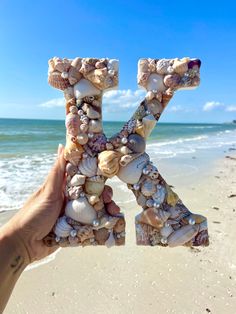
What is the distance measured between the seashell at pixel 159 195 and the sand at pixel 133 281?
130cm

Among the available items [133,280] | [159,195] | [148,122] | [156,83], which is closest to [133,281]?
[133,280]

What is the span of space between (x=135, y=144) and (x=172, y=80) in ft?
1.19

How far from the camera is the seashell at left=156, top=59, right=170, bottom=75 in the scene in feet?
5.23

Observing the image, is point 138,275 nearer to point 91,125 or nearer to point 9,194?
point 91,125

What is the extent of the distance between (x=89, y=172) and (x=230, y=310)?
5.89 ft

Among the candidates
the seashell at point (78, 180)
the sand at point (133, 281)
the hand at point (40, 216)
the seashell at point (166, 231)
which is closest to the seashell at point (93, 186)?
the seashell at point (78, 180)

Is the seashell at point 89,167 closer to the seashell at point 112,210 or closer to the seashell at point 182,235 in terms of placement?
the seashell at point 112,210

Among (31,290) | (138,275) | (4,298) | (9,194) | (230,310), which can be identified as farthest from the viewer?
(9,194)

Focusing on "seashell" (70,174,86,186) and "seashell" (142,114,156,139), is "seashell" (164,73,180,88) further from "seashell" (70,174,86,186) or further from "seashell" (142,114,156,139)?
"seashell" (70,174,86,186)

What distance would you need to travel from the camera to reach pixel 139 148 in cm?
158

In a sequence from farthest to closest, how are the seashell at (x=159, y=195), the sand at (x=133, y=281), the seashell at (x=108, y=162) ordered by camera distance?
the sand at (x=133, y=281)
the seashell at (x=159, y=195)
the seashell at (x=108, y=162)

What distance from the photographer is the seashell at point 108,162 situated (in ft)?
4.89

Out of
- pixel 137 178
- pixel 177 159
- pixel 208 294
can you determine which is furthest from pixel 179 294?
pixel 177 159

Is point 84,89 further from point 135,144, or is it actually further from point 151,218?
point 151,218
